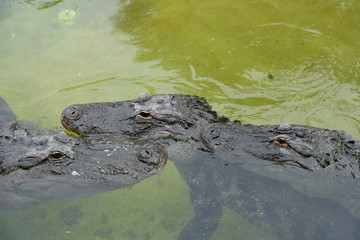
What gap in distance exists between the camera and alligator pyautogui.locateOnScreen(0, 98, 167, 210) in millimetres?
4547

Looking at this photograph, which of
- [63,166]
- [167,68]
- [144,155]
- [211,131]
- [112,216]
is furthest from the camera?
[167,68]

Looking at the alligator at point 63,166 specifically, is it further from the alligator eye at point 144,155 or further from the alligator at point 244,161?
the alligator at point 244,161

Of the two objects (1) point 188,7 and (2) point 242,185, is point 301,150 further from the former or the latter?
(1) point 188,7

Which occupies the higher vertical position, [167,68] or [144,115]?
[144,115]

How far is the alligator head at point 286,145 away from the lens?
461 cm

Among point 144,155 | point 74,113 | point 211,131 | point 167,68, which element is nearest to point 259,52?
point 167,68

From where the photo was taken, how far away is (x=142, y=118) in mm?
5355

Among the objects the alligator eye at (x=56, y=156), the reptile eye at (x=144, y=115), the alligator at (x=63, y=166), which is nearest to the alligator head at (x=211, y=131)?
the reptile eye at (x=144, y=115)

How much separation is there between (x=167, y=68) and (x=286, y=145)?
2828mm

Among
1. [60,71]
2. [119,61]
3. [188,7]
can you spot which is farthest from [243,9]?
[60,71]

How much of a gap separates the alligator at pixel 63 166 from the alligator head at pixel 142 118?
1.47ft

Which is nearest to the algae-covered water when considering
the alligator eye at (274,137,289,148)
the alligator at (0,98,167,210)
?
the alligator at (0,98,167,210)

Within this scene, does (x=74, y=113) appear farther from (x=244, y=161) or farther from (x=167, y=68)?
(x=244, y=161)

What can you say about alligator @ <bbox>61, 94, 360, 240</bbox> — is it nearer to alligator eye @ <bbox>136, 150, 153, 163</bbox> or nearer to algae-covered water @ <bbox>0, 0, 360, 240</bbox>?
algae-covered water @ <bbox>0, 0, 360, 240</bbox>
